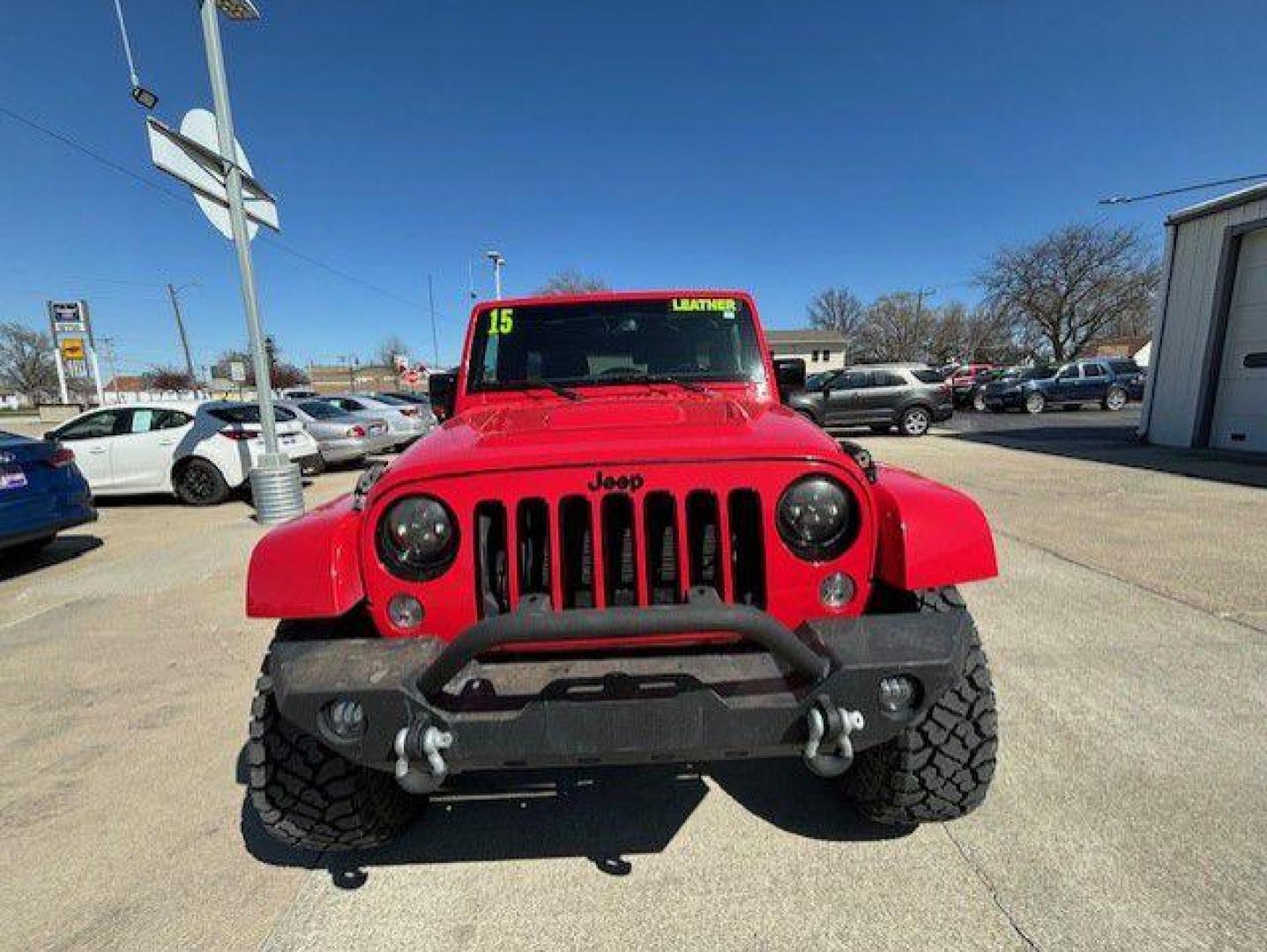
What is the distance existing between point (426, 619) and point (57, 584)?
5.51 meters

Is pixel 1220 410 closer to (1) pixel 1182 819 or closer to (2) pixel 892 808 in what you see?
(1) pixel 1182 819

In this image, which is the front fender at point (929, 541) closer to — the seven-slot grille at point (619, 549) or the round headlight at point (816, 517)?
the round headlight at point (816, 517)

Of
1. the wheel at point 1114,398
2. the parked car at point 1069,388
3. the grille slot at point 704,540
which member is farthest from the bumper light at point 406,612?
the wheel at point 1114,398

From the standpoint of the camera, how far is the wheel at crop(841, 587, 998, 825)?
6.23 ft

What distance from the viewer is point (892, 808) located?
6.58ft

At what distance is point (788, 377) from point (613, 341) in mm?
915

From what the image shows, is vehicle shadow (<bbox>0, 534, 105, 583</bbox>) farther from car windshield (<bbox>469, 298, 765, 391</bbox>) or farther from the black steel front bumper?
the black steel front bumper

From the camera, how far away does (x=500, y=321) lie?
3281mm

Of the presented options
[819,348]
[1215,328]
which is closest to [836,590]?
[1215,328]

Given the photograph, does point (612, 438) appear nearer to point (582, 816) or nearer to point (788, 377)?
point (582, 816)

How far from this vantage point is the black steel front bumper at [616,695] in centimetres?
149

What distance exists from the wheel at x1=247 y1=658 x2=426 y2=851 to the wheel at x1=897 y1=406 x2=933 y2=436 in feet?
51.2

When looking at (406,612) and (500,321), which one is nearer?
(406,612)

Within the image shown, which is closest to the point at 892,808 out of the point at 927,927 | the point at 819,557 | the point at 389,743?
the point at 927,927
